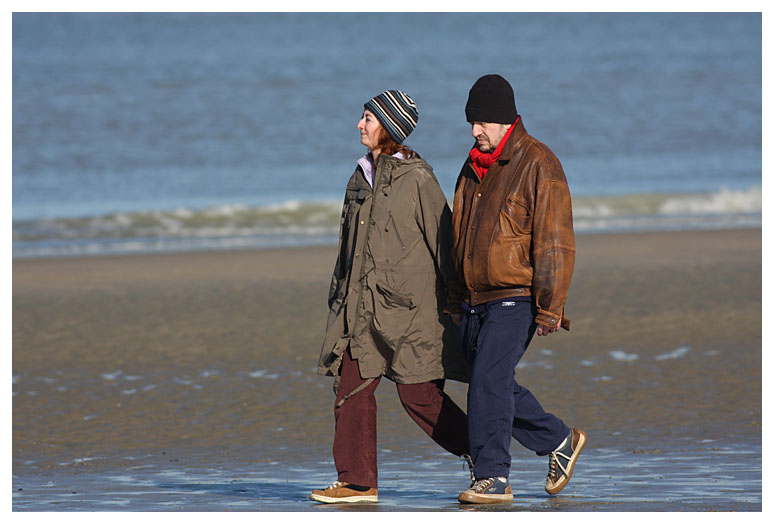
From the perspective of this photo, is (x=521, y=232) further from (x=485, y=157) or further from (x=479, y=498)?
(x=479, y=498)

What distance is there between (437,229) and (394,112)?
0.49 metres

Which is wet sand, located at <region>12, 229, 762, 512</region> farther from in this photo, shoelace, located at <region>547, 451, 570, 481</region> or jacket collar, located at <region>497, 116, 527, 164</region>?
jacket collar, located at <region>497, 116, 527, 164</region>

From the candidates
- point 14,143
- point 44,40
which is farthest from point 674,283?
point 44,40

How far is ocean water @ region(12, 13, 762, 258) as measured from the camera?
1931 centimetres

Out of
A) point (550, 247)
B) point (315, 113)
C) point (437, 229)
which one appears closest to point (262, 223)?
point (437, 229)

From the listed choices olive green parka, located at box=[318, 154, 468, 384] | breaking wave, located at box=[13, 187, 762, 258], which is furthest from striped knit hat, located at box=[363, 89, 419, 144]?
breaking wave, located at box=[13, 187, 762, 258]

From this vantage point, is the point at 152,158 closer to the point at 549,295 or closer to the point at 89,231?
the point at 89,231

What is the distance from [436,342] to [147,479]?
154 centimetres

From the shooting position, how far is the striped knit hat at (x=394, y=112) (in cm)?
488

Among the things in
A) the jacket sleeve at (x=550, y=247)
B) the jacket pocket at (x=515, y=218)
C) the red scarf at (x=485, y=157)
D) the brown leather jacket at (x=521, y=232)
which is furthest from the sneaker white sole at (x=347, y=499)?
the red scarf at (x=485, y=157)

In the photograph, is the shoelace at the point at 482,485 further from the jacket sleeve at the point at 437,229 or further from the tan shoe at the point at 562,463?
the jacket sleeve at the point at 437,229

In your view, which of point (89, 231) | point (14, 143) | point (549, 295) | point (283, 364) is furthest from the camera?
point (14, 143)

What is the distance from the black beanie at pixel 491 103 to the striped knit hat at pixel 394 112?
268 mm

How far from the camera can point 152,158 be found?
94.3 feet
